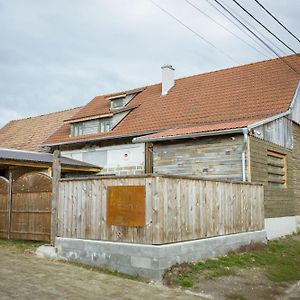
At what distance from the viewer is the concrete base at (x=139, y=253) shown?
344 inches

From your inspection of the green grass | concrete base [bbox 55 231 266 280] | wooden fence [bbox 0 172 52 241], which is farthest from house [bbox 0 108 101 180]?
the green grass

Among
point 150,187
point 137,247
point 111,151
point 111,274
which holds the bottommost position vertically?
point 111,274

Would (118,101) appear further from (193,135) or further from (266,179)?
(266,179)

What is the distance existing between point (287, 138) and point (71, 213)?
10394 millimetres

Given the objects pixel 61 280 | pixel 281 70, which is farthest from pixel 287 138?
pixel 61 280

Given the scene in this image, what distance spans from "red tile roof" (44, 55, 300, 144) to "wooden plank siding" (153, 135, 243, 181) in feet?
6.09

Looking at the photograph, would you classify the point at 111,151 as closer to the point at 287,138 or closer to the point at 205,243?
the point at 287,138

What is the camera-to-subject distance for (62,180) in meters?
11.0

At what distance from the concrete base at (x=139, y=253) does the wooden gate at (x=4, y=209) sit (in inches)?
116

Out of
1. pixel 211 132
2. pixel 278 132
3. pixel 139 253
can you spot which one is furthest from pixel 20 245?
pixel 278 132

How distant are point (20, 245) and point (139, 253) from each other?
4582 millimetres

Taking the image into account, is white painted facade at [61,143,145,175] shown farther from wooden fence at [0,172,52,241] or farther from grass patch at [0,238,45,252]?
grass patch at [0,238,45,252]

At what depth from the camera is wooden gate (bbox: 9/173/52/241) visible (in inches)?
463

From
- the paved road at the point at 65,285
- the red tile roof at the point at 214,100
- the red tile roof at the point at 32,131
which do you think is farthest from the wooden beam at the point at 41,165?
the paved road at the point at 65,285
